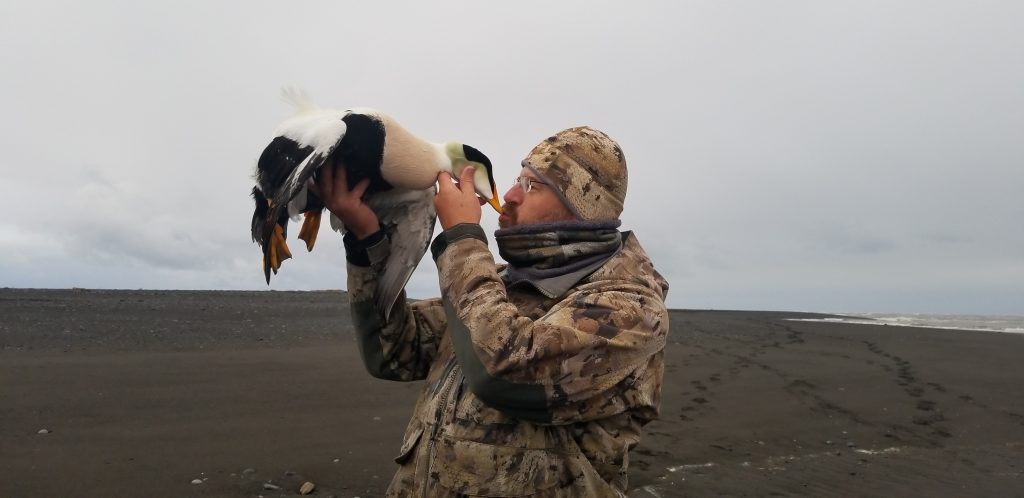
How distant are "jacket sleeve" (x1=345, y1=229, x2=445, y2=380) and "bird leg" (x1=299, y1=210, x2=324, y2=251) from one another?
178 mm

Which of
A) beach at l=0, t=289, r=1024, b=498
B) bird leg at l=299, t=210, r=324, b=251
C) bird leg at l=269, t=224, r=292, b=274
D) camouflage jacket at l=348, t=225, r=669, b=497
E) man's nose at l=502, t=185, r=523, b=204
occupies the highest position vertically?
man's nose at l=502, t=185, r=523, b=204

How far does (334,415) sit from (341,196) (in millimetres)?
4805

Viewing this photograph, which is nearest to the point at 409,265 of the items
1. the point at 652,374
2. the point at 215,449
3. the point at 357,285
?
the point at 357,285

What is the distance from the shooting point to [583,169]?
192cm

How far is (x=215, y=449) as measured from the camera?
528 cm

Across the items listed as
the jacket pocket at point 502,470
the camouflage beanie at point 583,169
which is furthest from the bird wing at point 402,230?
the jacket pocket at point 502,470

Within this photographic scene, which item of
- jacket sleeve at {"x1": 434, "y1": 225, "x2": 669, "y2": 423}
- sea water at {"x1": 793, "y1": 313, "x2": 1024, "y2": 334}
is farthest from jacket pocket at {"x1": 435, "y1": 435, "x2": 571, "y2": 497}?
sea water at {"x1": 793, "y1": 313, "x2": 1024, "y2": 334}

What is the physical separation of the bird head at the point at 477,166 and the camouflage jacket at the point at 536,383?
1.66 feet

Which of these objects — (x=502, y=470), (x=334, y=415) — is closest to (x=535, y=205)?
(x=502, y=470)

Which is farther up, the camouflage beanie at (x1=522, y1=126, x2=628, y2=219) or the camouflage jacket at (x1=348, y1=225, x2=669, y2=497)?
the camouflage beanie at (x1=522, y1=126, x2=628, y2=219)

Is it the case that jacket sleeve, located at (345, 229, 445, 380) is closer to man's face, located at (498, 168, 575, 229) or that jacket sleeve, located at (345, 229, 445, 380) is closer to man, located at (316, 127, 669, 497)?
man, located at (316, 127, 669, 497)

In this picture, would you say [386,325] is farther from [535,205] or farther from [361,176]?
[535,205]

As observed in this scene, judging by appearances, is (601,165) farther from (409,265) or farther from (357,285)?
(357,285)

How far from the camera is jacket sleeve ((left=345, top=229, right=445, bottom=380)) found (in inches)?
83.4
